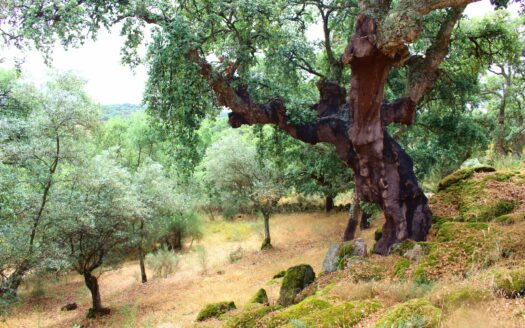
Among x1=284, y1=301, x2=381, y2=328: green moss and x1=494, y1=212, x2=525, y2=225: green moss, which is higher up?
x1=494, y1=212, x2=525, y2=225: green moss

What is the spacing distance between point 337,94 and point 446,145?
4820 millimetres

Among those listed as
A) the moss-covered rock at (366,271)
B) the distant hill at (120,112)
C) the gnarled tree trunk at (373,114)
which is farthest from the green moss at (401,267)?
the distant hill at (120,112)

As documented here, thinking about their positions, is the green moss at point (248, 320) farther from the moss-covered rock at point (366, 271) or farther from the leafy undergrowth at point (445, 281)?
the moss-covered rock at point (366, 271)

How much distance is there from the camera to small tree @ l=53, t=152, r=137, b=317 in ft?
40.3

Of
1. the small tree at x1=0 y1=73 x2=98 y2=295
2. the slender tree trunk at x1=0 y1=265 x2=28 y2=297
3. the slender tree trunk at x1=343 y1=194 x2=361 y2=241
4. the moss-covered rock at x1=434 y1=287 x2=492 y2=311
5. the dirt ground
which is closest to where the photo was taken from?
the moss-covered rock at x1=434 y1=287 x2=492 y2=311

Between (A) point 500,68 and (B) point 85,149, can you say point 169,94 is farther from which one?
(A) point 500,68

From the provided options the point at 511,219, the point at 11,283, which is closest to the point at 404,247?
the point at 511,219

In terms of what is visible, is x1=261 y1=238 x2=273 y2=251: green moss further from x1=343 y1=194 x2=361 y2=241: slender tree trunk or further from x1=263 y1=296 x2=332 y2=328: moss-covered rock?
x1=263 y1=296 x2=332 y2=328: moss-covered rock

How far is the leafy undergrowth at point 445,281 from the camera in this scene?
3687 millimetres

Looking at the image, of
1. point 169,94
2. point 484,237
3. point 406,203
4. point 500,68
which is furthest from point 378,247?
point 500,68

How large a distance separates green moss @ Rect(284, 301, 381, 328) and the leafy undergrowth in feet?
0.04

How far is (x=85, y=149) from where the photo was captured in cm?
1373

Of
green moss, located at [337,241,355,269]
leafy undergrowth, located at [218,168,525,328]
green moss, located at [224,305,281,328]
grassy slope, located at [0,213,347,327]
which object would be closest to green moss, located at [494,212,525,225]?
leafy undergrowth, located at [218,168,525,328]

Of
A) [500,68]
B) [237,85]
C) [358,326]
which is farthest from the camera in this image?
[500,68]
